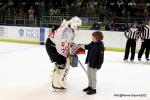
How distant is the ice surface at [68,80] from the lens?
4.85 metres

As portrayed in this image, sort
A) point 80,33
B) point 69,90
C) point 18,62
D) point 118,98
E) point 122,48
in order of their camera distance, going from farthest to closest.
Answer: point 80,33 → point 122,48 → point 18,62 → point 69,90 → point 118,98

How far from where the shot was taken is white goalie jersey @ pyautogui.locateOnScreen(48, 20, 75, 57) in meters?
4.80

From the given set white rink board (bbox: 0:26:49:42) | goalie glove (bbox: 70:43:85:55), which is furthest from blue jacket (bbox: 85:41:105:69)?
white rink board (bbox: 0:26:49:42)

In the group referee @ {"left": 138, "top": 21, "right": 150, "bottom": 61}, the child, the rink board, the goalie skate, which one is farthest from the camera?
the rink board

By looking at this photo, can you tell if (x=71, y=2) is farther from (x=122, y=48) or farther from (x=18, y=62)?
(x=18, y=62)

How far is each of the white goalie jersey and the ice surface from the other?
2.19 feet

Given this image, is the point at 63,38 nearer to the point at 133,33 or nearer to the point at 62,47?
the point at 62,47

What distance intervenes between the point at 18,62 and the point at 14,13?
25.8 feet

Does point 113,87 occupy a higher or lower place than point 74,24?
lower

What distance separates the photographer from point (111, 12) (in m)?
12.4

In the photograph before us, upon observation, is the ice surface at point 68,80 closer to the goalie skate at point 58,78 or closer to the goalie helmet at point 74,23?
the goalie skate at point 58,78

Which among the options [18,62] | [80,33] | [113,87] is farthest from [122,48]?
[113,87]

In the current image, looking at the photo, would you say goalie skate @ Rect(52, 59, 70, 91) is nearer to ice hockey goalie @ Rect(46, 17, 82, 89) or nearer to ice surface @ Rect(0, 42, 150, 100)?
ice hockey goalie @ Rect(46, 17, 82, 89)

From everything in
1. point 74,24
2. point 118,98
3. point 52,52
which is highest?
point 74,24
